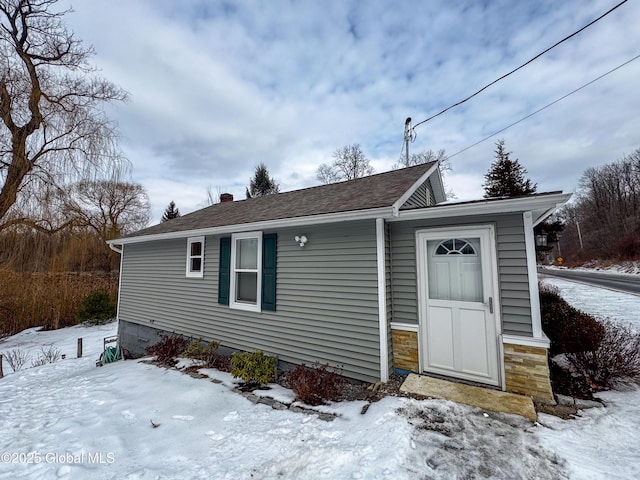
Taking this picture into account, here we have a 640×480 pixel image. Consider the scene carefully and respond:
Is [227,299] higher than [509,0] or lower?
lower

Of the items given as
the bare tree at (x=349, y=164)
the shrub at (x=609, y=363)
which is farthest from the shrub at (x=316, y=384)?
the bare tree at (x=349, y=164)

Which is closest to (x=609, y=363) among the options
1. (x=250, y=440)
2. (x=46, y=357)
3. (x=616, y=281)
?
(x=250, y=440)

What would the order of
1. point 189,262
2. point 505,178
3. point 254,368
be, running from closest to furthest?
point 254,368
point 189,262
point 505,178

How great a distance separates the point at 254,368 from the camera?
473 centimetres

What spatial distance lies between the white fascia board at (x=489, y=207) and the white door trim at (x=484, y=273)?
230mm

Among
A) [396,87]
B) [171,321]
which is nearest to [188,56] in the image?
[396,87]

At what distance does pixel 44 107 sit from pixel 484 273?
1011 cm

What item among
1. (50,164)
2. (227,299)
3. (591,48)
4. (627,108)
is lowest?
(227,299)

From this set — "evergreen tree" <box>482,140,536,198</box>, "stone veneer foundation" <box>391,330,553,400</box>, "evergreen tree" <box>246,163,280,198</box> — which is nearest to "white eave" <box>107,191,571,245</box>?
"stone veneer foundation" <box>391,330,553,400</box>

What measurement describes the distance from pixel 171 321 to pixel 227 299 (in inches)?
92.4

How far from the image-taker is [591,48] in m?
5.06

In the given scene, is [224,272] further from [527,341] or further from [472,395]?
[527,341]

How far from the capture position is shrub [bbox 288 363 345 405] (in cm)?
376

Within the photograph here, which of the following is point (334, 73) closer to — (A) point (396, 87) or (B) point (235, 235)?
(A) point (396, 87)
